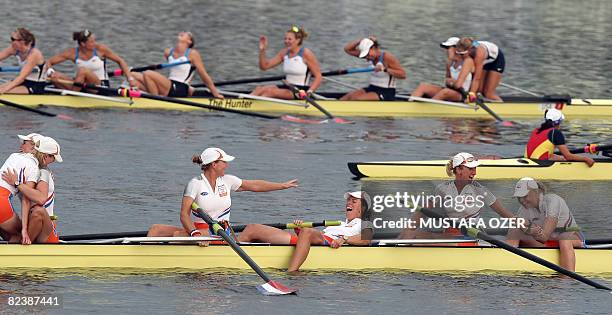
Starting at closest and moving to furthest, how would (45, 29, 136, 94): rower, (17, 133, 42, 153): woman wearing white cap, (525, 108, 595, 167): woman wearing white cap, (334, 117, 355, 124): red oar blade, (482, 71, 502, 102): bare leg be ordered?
1. (17, 133, 42, 153): woman wearing white cap
2. (525, 108, 595, 167): woman wearing white cap
3. (45, 29, 136, 94): rower
4. (334, 117, 355, 124): red oar blade
5. (482, 71, 502, 102): bare leg

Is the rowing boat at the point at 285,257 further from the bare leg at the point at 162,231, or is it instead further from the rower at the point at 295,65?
the rower at the point at 295,65

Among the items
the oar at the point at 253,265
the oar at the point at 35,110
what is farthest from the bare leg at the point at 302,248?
the oar at the point at 35,110

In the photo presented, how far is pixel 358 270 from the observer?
20.6 m

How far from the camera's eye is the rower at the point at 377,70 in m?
34.2

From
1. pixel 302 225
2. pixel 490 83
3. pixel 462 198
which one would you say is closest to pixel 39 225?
pixel 302 225

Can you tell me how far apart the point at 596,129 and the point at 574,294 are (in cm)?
1558

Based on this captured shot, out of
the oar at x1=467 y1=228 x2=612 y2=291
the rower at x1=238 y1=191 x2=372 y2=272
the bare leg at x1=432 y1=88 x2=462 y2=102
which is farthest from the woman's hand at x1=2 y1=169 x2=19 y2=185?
the bare leg at x1=432 y1=88 x2=462 y2=102

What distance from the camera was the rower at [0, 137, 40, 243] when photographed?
19266 millimetres

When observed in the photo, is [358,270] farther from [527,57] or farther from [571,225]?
[527,57]

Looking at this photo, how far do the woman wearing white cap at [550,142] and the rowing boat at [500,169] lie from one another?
0.44ft

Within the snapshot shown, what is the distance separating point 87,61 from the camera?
3431 centimetres

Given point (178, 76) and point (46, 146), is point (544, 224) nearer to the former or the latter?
point (46, 146)

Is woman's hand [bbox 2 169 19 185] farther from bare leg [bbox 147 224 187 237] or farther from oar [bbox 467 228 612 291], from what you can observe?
oar [bbox 467 228 612 291]

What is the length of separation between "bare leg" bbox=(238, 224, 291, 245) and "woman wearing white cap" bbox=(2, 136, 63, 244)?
2752 mm
